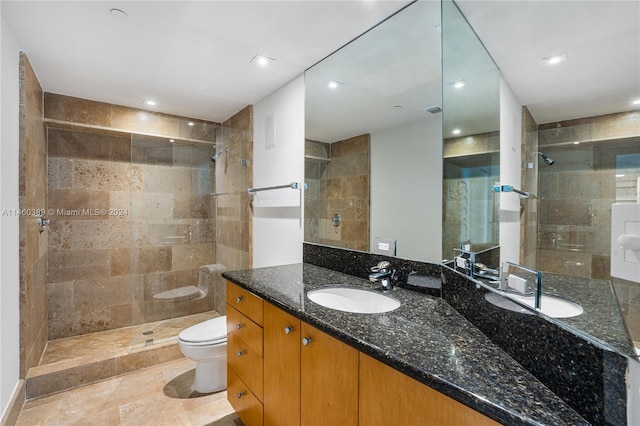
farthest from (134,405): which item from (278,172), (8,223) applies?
(278,172)

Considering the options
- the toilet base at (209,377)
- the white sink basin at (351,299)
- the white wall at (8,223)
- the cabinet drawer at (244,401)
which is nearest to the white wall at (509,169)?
the white sink basin at (351,299)

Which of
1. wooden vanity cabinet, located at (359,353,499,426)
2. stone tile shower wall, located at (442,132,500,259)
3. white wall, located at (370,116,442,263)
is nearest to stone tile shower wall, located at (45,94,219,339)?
white wall, located at (370,116,442,263)

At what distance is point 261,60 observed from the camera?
2.04 metres

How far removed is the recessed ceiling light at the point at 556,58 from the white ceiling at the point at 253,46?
0.01 m

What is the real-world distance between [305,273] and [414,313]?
870 mm

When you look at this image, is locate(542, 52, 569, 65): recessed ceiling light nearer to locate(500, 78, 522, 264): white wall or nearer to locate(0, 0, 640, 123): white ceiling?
locate(0, 0, 640, 123): white ceiling

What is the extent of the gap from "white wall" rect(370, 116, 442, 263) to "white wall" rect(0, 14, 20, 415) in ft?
6.75

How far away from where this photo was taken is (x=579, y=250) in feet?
1.98

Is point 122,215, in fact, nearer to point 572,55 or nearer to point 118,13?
point 118,13

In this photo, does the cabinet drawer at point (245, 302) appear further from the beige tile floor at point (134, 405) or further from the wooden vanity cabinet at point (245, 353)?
the beige tile floor at point (134, 405)

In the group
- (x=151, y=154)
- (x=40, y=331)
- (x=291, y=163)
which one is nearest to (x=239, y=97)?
(x=291, y=163)

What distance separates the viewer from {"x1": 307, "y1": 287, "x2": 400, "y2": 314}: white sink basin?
1493 millimetres

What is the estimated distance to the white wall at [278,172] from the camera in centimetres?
231

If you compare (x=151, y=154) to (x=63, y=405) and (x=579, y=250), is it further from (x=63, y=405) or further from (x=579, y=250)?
(x=579, y=250)
